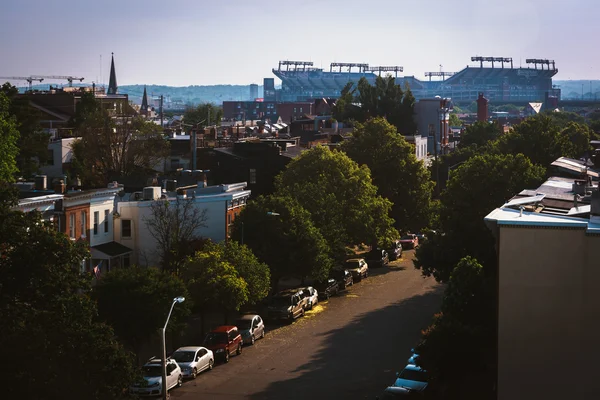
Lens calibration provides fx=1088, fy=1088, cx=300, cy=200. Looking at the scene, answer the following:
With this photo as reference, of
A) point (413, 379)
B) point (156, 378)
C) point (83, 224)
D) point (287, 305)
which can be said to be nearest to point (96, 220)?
point (83, 224)

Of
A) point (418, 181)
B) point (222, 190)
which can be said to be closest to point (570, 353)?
point (222, 190)

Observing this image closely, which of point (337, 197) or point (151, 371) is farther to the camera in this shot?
point (337, 197)

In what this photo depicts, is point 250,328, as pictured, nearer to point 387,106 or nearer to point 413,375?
point 413,375

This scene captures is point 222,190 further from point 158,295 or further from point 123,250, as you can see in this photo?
point 158,295

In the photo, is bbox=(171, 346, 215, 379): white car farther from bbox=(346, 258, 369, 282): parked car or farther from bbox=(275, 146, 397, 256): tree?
bbox=(346, 258, 369, 282): parked car

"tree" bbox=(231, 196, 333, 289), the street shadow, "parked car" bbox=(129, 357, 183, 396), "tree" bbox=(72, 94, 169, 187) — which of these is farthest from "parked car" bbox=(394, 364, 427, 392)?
"tree" bbox=(72, 94, 169, 187)

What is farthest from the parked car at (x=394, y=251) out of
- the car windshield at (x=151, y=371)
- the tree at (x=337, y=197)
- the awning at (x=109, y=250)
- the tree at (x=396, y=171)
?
the car windshield at (x=151, y=371)
